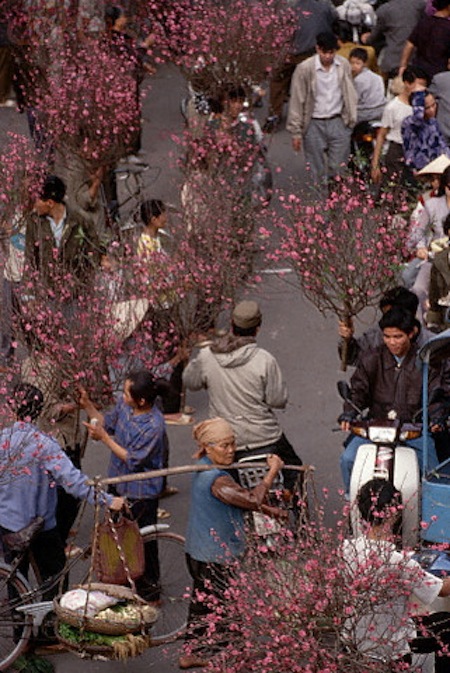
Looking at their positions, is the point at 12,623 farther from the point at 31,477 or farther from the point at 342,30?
the point at 342,30

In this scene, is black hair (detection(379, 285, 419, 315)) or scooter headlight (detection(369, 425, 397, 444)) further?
black hair (detection(379, 285, 419, 315))

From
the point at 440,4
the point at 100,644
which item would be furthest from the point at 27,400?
the point at 440,4

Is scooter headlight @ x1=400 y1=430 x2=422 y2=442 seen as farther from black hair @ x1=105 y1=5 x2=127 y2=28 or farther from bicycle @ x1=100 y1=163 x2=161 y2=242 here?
black hair @ x1=105 y1=5 x2=127 y2=28

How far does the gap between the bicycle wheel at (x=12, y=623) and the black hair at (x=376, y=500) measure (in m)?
2.19

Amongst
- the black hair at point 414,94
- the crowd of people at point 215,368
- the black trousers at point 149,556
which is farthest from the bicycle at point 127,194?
the black trousers at point 149,556

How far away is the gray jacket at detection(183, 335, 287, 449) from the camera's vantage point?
1131 cm

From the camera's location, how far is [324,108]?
16312 mm

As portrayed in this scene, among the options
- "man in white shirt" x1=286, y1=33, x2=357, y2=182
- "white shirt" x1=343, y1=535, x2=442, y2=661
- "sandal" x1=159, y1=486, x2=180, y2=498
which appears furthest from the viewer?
"man in white shirt" x1=286, y1=33, x2=357, y2=182

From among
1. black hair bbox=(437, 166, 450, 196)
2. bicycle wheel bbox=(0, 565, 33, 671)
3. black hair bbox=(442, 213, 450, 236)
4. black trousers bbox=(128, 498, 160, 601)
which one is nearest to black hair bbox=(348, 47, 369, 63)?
black hair bbox=(437, 166, 450, 196)

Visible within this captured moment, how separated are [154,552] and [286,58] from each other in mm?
7605

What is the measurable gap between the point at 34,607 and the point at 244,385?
206cm

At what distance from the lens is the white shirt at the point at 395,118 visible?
15797mm

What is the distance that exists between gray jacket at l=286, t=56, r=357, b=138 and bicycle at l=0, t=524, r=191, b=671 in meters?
6.39

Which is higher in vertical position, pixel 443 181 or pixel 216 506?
pixel 443 181
